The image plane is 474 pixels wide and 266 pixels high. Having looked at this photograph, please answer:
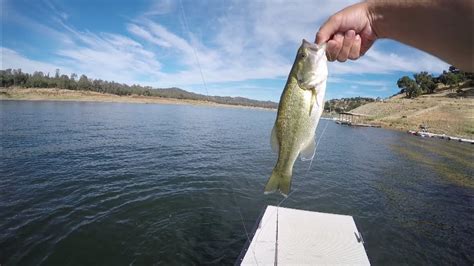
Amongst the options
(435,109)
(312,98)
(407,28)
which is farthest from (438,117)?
(407,28)

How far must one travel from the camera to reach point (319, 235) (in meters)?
10.6

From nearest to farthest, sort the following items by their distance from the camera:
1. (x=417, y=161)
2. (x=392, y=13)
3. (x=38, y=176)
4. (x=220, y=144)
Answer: (x=392, y=13), (x=38, y=176), (x=417, y=161), (x=220, y=144)

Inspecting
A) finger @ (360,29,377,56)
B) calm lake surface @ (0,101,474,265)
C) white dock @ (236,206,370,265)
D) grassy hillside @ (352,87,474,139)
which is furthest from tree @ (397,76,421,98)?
finger @ (360,29,377,56)

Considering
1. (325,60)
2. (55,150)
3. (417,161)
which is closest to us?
(325,60)

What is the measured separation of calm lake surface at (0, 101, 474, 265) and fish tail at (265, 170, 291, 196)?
31.1 feet

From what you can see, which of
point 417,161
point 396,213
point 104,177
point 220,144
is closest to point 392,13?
point 396,213

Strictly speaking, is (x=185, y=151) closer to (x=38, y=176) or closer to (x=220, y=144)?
(x=220, y=144)

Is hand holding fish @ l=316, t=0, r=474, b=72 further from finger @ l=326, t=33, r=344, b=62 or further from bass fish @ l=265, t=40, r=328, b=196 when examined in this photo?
bass fish @ l=265, t=40, r=328, b=196

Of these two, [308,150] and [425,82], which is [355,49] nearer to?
[308,150]

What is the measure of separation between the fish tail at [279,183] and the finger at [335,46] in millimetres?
1887

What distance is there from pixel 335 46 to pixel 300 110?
0.92m

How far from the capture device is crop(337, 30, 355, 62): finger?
3.47 meters

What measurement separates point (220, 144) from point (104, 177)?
21553 mm

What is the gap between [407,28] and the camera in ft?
9.00
